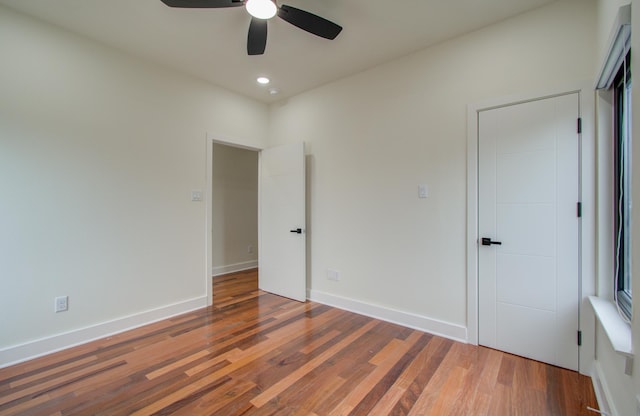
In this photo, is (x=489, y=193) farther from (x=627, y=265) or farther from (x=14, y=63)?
(x=14, y=63)

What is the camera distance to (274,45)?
273 centimetres

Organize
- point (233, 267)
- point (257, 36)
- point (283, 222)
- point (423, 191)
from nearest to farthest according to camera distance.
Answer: point (257, 36) < point (423, 191) < point (283, 222) < point (233, 267)

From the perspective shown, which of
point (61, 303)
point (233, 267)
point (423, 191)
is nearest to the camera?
point (61, 303)

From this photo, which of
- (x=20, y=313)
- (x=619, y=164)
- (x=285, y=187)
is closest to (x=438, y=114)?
(x=619, y=164)

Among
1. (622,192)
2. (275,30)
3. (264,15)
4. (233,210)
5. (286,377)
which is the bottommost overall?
(286,377)

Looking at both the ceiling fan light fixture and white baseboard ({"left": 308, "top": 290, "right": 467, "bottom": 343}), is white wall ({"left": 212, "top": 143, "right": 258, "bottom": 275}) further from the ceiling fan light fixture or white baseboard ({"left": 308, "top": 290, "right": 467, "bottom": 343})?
the ceiling fan light fixture

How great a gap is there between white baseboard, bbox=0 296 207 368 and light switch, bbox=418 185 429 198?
2751mm

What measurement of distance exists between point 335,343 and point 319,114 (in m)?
2.62

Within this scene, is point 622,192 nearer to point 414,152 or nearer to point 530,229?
point 530,229

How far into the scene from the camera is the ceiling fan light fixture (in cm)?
182

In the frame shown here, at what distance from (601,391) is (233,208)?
16.4 ft

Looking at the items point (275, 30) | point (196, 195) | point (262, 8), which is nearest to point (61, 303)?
point (196, 195)

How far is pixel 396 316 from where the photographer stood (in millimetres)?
2977

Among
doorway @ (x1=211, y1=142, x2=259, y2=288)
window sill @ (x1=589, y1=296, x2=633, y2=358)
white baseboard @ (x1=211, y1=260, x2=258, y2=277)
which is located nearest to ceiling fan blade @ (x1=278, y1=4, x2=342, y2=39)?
window sill @ (x1=589, y1=296, x2=633, y2=358)
